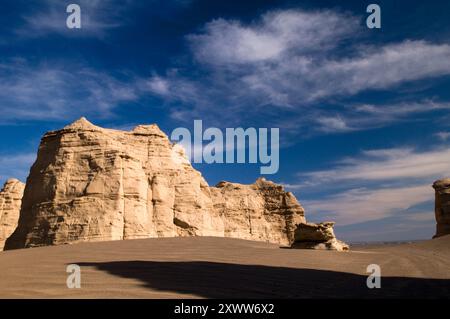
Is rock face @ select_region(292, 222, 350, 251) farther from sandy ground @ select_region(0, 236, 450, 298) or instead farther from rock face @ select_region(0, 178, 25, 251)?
rock face @ select_region(0, 178, 25, 251)

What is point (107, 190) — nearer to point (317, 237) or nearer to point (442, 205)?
point (317, 237)

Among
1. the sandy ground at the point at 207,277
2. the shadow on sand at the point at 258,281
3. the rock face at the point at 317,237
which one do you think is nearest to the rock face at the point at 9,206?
the rock face at the point at 317,237

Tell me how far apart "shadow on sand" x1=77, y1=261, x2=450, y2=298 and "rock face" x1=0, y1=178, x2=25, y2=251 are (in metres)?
43.0

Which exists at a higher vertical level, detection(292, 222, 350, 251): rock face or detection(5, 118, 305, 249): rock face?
detection(5, 118, 305, 249): rock face

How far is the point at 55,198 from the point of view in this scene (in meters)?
24.1

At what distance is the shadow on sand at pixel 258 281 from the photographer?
5.00 meters

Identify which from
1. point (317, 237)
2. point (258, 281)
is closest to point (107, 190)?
point (317, 237)

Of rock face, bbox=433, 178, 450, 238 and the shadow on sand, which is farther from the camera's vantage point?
rock face, bbox=433, 178, 450, 238

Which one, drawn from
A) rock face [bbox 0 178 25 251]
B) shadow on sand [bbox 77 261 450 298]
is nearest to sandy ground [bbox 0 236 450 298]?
shadow on sand [bbox 77 261 450 298]

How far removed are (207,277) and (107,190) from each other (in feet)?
63.4

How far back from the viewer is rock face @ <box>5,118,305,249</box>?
907 inches

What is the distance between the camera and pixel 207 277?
5898 mm

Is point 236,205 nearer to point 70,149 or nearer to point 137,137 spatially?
point 137,137
